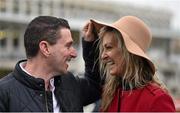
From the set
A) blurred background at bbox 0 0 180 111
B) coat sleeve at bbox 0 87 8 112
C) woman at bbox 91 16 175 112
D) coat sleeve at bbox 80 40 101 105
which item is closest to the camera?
coat sleeve at bbox 0 87 8 112

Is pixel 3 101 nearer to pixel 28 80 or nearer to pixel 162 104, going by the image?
pixel 28 80

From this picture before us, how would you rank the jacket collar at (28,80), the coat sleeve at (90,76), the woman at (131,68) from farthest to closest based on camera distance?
1. the coat sleeve at (90,76)
2. the woman at (131,68)
3. the jacket collar at (28,80)

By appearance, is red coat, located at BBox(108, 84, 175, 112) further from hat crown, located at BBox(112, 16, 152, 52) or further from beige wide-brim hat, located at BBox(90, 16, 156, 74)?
hat crown, located at BBox(112, 16, 152, 52)

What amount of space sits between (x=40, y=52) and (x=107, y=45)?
43cm

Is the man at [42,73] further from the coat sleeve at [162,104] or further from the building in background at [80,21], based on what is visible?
the building in background at [80,21]

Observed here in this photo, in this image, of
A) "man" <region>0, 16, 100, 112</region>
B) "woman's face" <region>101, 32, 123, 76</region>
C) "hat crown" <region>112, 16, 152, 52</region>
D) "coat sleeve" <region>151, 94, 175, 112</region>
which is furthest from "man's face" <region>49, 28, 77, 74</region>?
"coat sleeve" <region>151, 94, 175, 112</region>

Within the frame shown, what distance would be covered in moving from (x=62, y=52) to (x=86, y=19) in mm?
61194

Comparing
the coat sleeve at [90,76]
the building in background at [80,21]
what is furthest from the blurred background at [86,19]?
the coat sleeve at [90,76]

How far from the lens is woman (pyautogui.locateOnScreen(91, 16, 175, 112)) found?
141 inches

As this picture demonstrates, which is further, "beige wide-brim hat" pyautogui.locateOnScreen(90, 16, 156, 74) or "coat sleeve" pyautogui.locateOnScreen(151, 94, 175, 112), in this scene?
"beige wide-brim hat" pyautogui.locateOnScreen(90, 16, 156, 74)

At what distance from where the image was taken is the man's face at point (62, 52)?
356cm

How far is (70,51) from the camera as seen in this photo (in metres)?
3.59

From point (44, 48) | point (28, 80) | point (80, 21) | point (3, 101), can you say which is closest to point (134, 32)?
point (44, 48)

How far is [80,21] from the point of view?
63.1m
